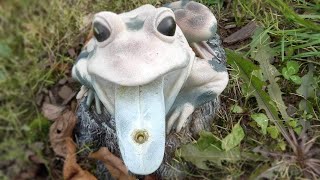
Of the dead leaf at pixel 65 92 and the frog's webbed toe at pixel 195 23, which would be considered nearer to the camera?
the frog's webbed toe at pixel 195 23

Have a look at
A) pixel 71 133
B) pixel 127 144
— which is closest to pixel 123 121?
pixel 127 144

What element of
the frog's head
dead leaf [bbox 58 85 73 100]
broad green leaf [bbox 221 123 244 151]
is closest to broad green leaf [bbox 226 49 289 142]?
broad green leaf [bbox 221 123 244 151]

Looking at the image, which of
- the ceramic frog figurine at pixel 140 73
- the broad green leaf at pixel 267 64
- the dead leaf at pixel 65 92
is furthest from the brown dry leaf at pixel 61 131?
the broad green leaf at pixel 267 64

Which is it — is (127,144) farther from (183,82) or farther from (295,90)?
(295,90)

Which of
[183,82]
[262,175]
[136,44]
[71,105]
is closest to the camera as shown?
[136,44]

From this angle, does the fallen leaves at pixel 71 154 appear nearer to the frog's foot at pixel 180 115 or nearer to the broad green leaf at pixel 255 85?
the frog's foot at pixel 180 115

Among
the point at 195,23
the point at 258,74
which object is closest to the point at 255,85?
the point at 258,74
